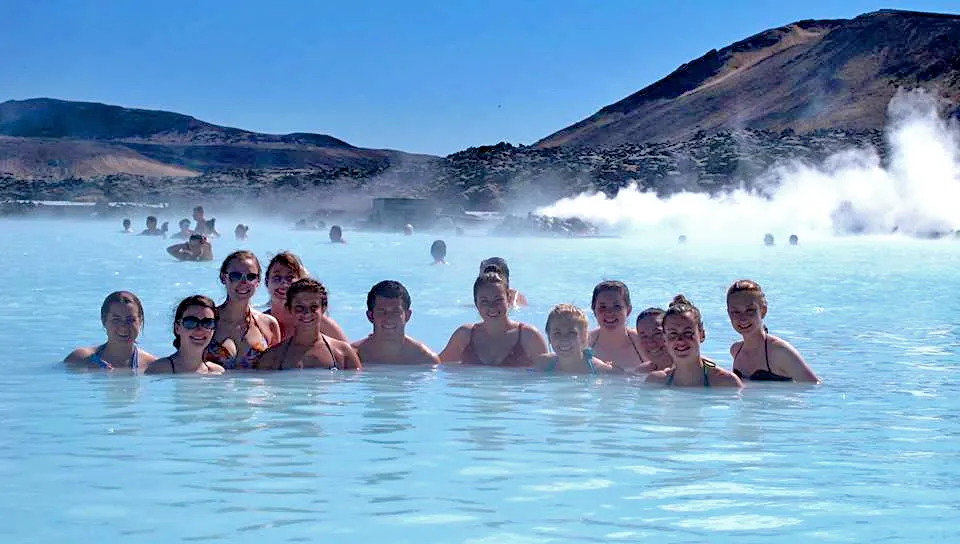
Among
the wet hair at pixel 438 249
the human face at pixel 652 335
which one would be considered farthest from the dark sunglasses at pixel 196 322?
the wet hair at pixel 438 249

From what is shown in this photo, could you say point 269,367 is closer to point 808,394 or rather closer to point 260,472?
point 260,472

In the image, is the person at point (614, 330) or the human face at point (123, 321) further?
the person at point (614, 330)

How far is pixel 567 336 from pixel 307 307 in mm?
1457

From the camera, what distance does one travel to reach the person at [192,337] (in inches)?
245

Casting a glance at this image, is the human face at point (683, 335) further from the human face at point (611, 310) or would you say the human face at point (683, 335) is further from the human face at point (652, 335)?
the human face at point (611, 310)

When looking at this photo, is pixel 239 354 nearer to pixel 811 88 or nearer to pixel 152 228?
pixel 152 228

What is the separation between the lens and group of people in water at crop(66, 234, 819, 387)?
254 inches

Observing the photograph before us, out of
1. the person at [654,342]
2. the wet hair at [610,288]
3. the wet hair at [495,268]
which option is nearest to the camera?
the person at [654,342]

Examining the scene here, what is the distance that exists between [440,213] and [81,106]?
389ft

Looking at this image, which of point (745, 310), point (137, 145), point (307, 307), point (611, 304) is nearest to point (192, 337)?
point (307, 307)

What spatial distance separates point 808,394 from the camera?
656 cm

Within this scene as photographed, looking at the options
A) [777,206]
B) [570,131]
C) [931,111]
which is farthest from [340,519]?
[570,131]

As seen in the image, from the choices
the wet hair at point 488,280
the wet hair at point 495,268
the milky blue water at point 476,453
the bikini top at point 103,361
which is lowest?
the milky blue water at point 476,453

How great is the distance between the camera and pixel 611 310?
7.21 metres
